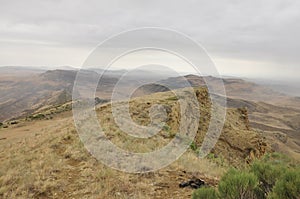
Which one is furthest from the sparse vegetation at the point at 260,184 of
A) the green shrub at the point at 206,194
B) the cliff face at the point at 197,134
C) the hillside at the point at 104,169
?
the cliff face at the point at 197,134

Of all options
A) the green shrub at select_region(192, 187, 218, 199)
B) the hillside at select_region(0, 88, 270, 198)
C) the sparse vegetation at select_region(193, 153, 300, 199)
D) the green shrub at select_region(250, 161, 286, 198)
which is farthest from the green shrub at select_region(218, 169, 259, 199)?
the hillside at select_region(0, 88, 270, 198)

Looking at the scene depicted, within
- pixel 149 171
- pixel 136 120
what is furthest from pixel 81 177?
pixel 136 120

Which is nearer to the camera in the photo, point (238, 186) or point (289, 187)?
point (289, 187)

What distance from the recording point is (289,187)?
4.04 m

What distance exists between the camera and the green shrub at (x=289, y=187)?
3988 mm

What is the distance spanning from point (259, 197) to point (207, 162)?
482 centimetres

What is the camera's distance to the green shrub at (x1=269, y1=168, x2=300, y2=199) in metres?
3.99

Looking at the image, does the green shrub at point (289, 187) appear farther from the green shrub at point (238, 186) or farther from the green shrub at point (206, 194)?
the green shrub at point (206, 194)

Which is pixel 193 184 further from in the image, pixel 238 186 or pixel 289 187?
pixel 289 187

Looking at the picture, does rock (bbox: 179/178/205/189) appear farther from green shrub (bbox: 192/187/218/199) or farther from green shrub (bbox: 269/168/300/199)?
green shrub (bbox: 269/168/300/199)

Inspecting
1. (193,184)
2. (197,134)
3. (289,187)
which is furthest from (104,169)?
(197,134)

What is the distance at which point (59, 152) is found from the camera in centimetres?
1085

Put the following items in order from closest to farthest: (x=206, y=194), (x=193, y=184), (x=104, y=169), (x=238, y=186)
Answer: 1. (x=238, y=186)
2. (x=206, y=194)
3. (x=193, y=184)
4. (x=104, y=169)

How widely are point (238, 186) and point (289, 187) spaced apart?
2.88ft
